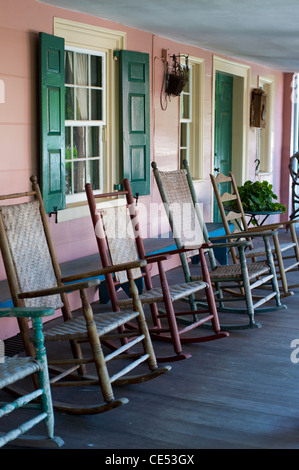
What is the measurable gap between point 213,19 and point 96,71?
111 cm

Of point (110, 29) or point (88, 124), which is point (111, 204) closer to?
point (88, 124)

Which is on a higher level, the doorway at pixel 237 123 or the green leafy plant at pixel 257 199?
the doorway at pixel 237 123

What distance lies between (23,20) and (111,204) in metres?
1.83

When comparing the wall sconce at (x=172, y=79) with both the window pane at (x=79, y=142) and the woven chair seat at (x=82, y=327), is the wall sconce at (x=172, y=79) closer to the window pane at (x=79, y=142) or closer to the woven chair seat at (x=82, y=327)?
the window pane at (x=79, y=142)

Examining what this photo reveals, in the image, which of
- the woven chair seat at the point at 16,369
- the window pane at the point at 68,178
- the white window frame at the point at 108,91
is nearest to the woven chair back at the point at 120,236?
the white window frame at the point at 108,91

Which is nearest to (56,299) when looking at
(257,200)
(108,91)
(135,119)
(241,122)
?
(108,91)

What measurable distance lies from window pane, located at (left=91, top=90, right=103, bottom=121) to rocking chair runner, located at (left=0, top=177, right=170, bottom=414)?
212 centimetres

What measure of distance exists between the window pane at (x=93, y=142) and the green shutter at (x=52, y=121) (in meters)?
0.68

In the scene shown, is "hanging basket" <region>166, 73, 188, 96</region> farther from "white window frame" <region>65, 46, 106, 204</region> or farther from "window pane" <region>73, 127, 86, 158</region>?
"window pane" <region>73, 127, 86, 158</region>

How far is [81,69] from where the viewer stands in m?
5.46

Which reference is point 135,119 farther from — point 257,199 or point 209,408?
point 209,408

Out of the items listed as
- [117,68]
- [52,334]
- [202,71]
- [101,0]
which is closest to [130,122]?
[117,68]

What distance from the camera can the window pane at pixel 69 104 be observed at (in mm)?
5324

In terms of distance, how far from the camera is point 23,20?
4598 mm
